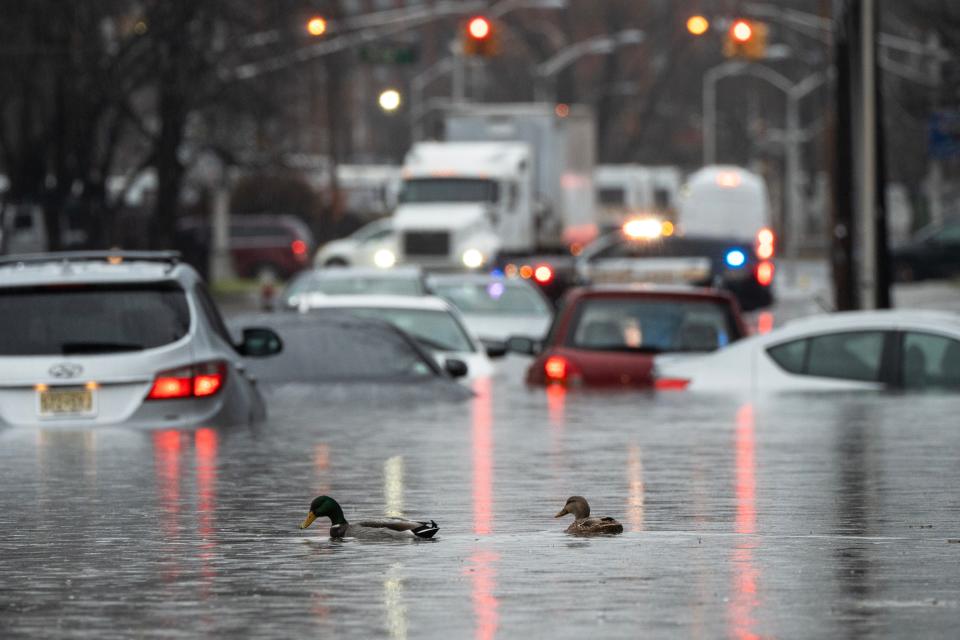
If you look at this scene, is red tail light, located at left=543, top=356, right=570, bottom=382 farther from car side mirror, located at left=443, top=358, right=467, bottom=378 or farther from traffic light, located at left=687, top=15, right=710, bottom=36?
traffic light, located at left=687, top=15, right=710, bottom=36

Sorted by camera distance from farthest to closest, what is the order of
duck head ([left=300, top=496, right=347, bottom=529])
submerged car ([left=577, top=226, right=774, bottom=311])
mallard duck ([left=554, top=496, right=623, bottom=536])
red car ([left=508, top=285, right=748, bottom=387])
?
submerged car ([left=577, top=226, right=774, bottom=311]) → red car ([left=508, top=285, right=748, bottom=387]) → mallard duck ([left=554, top=496, right=623, bottom=536]) → duck head ([left=300, top=496, right=347, bottom=529])

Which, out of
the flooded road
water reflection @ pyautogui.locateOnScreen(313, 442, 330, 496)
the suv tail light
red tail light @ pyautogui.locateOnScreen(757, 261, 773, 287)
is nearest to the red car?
the flooded road

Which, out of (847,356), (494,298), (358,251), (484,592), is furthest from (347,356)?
(358,251)

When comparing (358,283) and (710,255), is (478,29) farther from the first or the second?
(358,283)

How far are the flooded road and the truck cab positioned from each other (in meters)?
31.8

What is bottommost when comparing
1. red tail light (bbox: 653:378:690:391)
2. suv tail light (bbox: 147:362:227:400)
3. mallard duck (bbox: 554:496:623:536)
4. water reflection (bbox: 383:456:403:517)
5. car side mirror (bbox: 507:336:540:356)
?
water reflection (bbox: 383:456:403:517)

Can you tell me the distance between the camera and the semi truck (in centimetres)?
5269

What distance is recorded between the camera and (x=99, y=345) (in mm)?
15281

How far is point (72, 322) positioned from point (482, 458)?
9.86ft

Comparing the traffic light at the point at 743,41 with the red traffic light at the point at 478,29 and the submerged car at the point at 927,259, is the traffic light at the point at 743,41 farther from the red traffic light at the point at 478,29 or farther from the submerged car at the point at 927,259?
the submerged car at the point at 927,259

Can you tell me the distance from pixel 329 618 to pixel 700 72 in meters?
106

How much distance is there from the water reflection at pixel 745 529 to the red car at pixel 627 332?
1.71m

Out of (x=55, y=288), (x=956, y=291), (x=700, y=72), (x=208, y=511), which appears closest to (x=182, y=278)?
(x=55, y=288)

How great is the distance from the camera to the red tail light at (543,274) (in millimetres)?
47062
